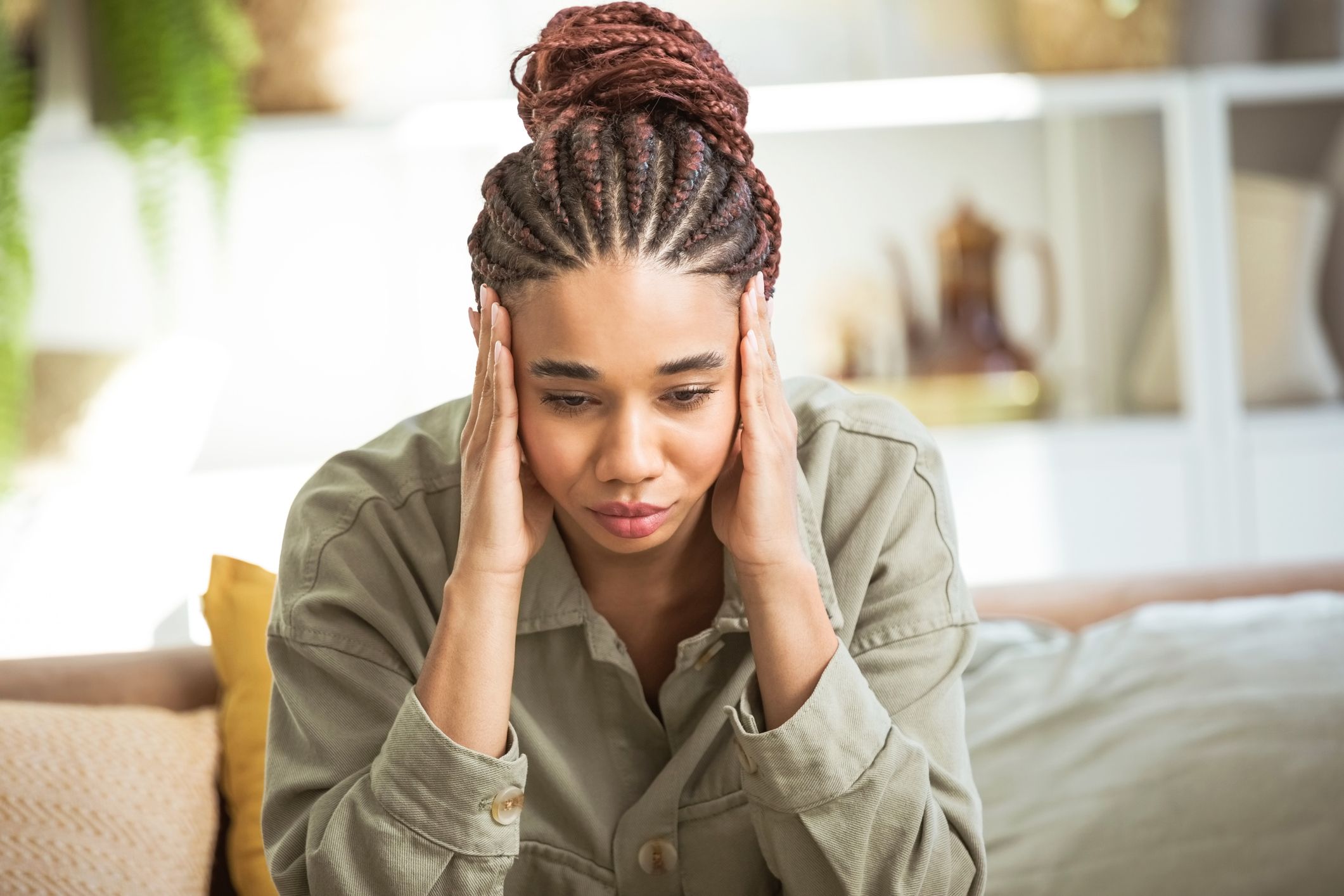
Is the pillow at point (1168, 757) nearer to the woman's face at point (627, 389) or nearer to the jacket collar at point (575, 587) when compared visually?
the jacket collar at point (575, 587)

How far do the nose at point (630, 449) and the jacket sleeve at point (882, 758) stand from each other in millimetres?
226

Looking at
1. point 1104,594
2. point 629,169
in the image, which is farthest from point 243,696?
point 1104,594

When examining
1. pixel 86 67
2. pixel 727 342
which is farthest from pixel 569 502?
pixel 86 67

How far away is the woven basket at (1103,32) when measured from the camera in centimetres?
268

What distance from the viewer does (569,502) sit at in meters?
1.15

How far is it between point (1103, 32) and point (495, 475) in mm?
2076

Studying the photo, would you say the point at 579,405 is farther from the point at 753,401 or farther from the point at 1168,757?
the point at 1168,757

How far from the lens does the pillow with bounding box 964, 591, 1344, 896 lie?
140cm

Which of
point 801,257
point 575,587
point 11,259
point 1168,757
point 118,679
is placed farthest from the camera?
point 801,257

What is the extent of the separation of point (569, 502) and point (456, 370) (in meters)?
1.72

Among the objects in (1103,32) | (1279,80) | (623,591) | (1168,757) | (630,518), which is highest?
(1103,32)

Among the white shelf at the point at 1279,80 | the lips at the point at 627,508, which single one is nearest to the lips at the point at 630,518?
the lips at the point at 627,508

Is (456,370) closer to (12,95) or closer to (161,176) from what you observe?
(161,176)

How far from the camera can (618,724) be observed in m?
1.31
